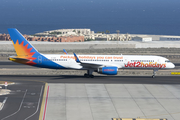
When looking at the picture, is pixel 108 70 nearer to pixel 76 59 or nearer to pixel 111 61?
pixel 111 61

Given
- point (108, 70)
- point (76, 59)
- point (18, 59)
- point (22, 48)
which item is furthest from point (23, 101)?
point (108, 70)

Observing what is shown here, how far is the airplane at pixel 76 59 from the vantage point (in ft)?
164

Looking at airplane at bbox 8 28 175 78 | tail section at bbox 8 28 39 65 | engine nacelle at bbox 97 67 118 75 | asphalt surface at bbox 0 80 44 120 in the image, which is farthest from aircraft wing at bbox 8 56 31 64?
engine nacelle at bbox 97 67 118 75

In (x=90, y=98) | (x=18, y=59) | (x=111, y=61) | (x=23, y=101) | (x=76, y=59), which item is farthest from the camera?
(x=111, y=61)

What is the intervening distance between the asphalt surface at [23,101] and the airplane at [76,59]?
552cm

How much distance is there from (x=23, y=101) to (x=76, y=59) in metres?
16.1

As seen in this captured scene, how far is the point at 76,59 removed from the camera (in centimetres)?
4938

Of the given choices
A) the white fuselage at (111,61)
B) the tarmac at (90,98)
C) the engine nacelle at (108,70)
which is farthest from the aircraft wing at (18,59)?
the engine nacelle at (108,70)

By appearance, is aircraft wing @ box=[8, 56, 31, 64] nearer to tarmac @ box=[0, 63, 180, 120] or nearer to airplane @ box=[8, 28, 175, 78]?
airplane @ box=[8, 28, 175, 78]

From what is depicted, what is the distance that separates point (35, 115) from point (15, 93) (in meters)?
9.59

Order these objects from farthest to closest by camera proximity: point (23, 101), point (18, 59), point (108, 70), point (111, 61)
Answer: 1. point (111, 61)
2. point (18, 59)
3. point (108, 70)
4. point (23, 101)

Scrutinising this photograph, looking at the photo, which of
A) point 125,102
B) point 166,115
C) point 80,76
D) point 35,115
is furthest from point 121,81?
point 35,115

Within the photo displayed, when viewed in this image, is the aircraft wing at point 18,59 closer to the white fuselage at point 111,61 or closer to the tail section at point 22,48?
the tail section at point 22,48

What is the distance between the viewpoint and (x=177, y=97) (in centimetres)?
3862
